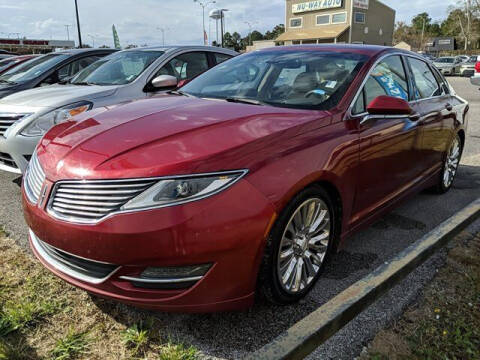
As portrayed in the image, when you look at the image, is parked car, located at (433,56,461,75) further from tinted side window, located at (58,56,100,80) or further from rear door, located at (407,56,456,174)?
rear door, located at (407,56,456,174)

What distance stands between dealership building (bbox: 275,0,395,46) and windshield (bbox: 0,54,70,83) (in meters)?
51.5

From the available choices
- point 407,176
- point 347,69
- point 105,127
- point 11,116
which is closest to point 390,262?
point 407,176

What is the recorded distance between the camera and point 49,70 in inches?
255

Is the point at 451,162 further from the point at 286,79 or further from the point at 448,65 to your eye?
the point at 448,65

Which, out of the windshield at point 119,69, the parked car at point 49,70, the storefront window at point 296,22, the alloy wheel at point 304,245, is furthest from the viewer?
the storefront window at point 296,22

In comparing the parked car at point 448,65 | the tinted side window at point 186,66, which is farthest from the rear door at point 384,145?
the parked car at point 448,65

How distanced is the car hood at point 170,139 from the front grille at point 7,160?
6.21 ft

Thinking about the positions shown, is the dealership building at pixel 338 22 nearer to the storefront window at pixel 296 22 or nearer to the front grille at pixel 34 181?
the storefront window at pixel 296 22

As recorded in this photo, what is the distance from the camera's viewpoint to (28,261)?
2.95 metres

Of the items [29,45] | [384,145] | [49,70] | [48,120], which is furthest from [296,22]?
[384,145]

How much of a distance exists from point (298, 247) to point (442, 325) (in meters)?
0.91

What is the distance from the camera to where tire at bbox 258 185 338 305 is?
2.18 metres

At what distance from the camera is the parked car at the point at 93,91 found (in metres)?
4.17

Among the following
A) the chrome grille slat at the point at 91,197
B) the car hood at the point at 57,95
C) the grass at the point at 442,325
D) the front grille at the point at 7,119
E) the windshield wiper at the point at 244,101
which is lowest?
the grass at the point at 442,325
